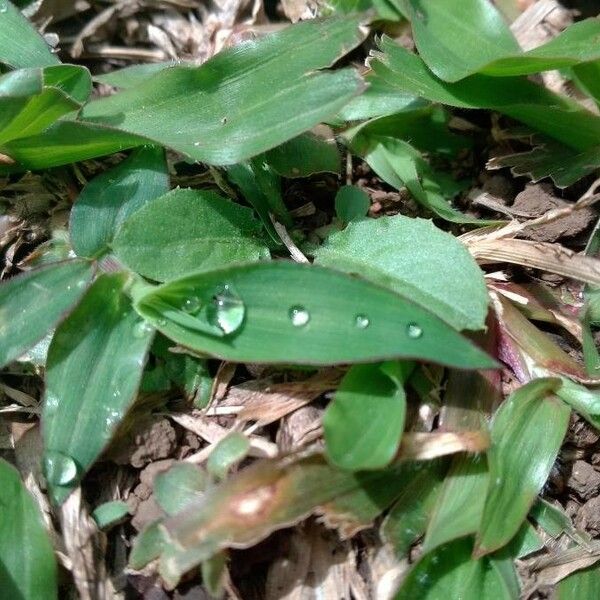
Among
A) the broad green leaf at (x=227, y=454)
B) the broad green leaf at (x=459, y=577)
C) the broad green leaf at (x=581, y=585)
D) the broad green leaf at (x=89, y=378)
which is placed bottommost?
the broad green leaf at (x=581, y=585)

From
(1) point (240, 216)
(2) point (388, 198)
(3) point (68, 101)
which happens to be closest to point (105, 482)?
(1) point (240, 216)

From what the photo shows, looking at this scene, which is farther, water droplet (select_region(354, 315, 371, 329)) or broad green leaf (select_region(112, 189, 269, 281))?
broad green leaf (select_region(112, 189, 269, 281))

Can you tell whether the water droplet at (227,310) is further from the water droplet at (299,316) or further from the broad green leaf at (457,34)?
the broad green leaf at (457,34)

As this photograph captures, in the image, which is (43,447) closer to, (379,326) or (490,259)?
(379,326)

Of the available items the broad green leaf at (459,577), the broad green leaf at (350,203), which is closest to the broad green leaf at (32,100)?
the broad green leaf at (350,203)

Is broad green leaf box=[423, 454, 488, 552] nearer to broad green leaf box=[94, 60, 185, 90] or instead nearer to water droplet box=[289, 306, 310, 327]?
water droplet box=[289, 306, 310, 327]

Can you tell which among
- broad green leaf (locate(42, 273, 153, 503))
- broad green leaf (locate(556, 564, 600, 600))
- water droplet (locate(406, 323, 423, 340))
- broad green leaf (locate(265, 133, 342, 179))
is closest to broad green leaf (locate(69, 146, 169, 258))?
broad green leaf (locate(42, 273, 153, 503))

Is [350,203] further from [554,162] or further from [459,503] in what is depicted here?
[459,503]
